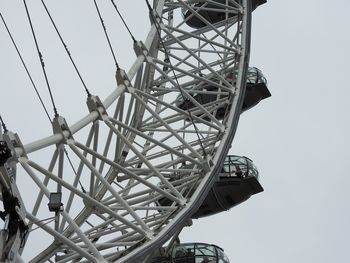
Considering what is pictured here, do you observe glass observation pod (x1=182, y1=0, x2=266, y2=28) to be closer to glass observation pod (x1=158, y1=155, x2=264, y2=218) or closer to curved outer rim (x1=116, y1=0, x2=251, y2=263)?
curved outer rim (x1=116, y1=0, x2=251, y2=263)

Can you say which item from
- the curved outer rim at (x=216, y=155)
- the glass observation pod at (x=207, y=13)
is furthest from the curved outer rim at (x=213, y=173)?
the glass observation pod at (x=207, y=13)

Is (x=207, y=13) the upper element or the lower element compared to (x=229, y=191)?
upper

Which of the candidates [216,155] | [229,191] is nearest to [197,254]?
[229,191]

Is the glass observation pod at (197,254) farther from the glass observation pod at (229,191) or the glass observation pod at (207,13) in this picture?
the glass observation pod at (207,13)

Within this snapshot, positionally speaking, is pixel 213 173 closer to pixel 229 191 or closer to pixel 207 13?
pixel 229 191

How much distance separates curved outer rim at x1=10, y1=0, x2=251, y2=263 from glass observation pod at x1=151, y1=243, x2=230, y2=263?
18.3 ft

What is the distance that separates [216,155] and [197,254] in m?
6.03

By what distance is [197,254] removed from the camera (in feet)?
132

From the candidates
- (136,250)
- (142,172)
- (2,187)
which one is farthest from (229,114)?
(2,187)

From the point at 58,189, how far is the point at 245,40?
16795 millimetres

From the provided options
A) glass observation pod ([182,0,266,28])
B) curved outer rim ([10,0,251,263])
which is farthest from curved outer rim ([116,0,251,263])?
glass observation pod ([182,0,266,28])

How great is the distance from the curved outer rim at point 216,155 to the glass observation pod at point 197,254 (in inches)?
220

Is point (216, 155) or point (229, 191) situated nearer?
point (216, 155)

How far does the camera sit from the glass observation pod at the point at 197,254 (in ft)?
131
